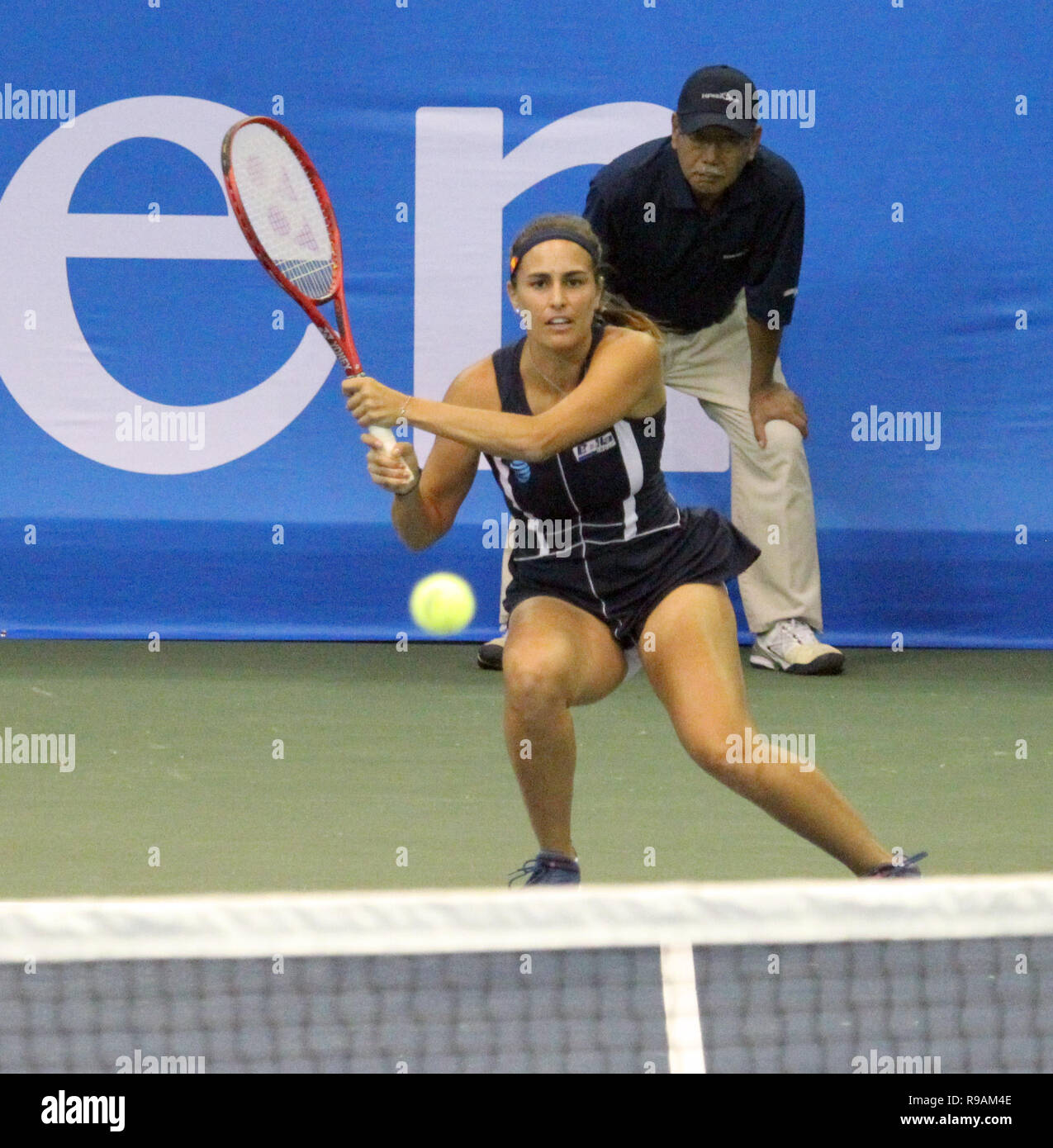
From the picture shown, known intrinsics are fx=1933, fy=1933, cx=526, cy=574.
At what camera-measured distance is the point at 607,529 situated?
11.1 ft

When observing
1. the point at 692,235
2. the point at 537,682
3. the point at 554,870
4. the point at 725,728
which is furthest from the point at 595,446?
the point at 692,235

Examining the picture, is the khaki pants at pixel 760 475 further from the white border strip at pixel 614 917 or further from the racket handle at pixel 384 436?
the white border strip at pixel 614 917

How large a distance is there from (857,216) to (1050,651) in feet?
4.94

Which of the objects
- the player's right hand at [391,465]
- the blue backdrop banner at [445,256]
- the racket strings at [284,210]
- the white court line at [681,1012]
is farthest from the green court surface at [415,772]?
the white court line at [681,1012]

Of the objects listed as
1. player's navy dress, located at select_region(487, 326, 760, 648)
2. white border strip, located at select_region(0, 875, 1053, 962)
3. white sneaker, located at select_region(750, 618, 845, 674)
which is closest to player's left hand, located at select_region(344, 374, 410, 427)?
player's navy dress, located at select_region(487, 326, 760, 648)

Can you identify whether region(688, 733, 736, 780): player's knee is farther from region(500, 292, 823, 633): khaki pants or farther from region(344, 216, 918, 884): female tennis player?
region(500, 292, 823, 633): khaki pants

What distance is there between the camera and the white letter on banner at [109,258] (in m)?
6.04

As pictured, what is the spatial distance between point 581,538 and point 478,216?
2.85 metres

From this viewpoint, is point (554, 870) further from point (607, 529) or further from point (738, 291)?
point (738, 291)

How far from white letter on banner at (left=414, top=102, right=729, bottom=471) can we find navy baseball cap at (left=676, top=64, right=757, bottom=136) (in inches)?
31.2

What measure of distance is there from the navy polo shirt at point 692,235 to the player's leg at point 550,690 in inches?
86.8

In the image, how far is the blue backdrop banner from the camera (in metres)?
6.00

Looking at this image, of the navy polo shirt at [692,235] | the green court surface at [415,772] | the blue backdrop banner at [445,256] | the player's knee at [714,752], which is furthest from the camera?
the blue backdrop banner at [445,256]

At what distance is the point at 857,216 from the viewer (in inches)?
237
